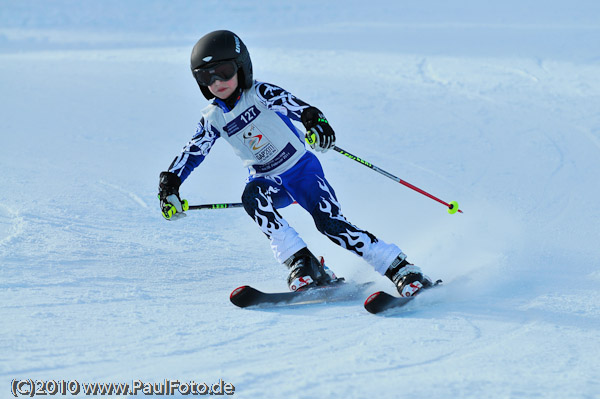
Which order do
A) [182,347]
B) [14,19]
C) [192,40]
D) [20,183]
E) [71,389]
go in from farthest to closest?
[14,19] → [192,40] → [20,183] → [182,347] → [71,389]

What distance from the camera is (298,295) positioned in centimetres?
362

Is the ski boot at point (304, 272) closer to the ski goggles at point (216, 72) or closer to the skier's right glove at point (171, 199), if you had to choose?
the skier's right glove at point (171, 199)

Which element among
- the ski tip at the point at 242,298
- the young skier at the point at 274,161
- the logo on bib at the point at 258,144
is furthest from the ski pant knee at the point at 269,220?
the ski tip at the point at 242,298

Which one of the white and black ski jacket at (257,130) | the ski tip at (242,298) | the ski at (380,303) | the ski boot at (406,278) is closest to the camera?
the ski at (380,303)

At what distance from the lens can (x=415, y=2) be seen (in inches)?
565

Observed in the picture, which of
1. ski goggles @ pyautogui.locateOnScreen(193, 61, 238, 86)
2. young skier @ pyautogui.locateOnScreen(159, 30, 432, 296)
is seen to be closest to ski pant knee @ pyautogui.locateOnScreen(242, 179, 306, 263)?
young skier @ pyautogui.locateOnScreen(159, 30, 432, 296)

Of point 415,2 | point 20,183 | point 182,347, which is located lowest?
point 182,347

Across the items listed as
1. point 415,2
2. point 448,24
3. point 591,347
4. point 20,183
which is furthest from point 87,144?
point 415,2

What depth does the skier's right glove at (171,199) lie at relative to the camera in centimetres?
378

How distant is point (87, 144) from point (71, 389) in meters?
5.26

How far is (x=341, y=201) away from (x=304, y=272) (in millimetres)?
2433

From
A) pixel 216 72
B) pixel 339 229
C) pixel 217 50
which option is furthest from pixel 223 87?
pixel 339 229

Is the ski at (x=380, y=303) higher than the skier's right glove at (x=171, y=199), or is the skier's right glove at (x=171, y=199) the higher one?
the skier's right glove at (x=171, y=199)

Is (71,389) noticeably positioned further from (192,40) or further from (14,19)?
(14,19)
